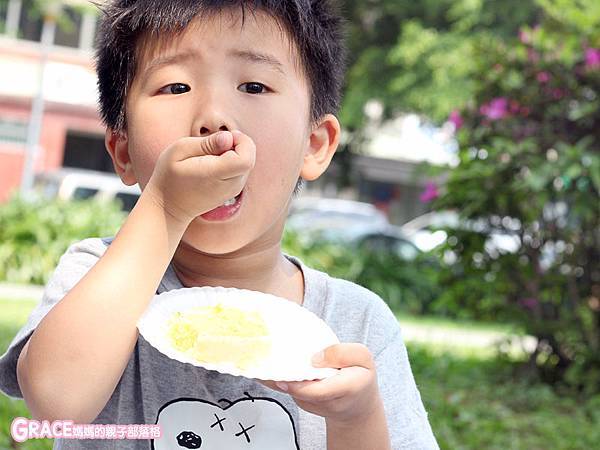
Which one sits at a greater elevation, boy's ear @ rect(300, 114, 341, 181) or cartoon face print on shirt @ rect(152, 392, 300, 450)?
boy's ear @ rect(300, 114, 341, 181)

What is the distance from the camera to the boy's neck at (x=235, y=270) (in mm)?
1594

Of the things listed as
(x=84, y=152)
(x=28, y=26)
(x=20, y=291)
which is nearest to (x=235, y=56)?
(x=20, y=291)

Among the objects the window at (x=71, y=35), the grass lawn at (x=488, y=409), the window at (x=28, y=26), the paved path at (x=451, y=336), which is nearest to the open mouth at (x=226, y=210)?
the grass lawn at (x=488, y=409)

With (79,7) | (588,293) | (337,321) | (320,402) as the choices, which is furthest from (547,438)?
(79,7)

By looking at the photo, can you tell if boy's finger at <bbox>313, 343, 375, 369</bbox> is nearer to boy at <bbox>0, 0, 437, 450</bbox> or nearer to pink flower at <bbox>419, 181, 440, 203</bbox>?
boy at <bbox>0, 0, 437, 450</bbox>

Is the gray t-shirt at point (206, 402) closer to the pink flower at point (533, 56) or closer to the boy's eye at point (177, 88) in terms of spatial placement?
the boy's eye at point (177, 88)

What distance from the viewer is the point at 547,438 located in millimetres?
4648

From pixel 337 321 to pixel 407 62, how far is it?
46.0 feet

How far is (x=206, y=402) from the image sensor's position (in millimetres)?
1505

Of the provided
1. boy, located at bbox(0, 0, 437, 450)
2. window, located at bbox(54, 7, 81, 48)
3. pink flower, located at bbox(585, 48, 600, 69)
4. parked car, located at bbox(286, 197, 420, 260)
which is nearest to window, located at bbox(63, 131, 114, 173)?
window, located at bbox(54, 7, 81, 48)

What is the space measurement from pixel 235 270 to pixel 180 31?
1.35 ft

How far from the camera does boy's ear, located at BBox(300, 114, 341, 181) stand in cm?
172

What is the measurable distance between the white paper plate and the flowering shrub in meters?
4.20

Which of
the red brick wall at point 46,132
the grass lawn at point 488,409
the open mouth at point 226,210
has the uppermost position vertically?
the open mouth at point 226,210
